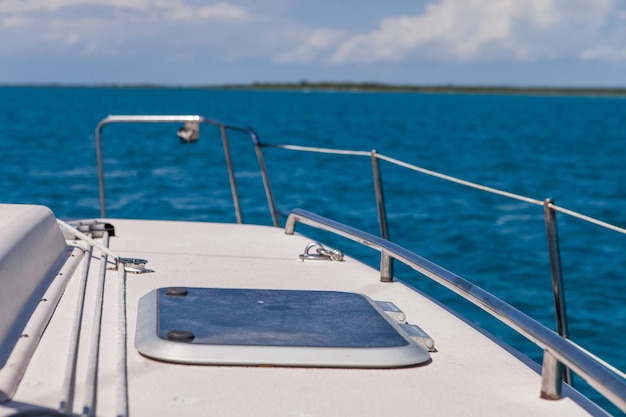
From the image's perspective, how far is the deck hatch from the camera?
1.72 m

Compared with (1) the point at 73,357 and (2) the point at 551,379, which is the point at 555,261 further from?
(1) the point at 73,357

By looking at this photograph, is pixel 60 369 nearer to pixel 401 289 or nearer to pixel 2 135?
pixel 401 289

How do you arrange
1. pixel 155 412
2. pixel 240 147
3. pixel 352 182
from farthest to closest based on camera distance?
pixel 240 147
pixel 352 182
pixel 155 412

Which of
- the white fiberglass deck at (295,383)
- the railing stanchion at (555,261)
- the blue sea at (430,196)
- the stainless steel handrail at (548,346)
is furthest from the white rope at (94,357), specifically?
the blue sea at (430,196)

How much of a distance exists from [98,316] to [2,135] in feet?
86.8

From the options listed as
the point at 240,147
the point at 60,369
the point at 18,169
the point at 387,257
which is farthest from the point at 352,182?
the point at 60,369

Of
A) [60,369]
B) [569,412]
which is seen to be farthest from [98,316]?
[569,412]

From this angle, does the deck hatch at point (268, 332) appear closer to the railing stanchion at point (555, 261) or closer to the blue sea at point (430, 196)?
the railing stanchion at point (555, 261)

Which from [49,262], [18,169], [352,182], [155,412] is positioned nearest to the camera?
[155,412]

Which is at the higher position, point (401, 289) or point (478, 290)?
point (478, 290)

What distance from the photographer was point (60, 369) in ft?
5.52

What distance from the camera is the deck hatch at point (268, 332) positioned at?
67.7 inches

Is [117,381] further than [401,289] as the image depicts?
No

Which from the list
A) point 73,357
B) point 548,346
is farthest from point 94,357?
point 548,346
